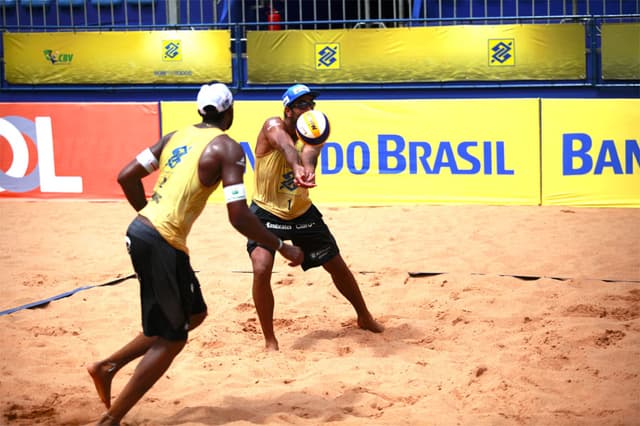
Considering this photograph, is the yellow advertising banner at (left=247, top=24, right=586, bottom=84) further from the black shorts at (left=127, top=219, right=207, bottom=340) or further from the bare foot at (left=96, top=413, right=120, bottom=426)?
the bare foot at (left=96, top=413, right=120, bottom=426)

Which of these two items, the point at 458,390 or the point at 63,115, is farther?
the point at 63,115

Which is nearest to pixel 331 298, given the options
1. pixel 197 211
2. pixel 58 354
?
pixel 58 354

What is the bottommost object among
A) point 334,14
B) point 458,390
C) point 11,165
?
point 458,390

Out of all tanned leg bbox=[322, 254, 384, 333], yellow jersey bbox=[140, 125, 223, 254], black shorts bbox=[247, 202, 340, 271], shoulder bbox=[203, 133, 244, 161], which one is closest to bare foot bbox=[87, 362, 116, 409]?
yellow jersey bbox=[140, 125, 223, 254]

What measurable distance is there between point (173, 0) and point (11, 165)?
4.34 meters

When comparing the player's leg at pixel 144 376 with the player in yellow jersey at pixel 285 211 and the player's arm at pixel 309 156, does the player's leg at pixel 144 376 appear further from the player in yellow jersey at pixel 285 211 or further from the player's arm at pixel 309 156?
the player's arm at pixel 309 156

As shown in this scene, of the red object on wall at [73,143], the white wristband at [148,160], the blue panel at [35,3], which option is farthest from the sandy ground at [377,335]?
the blue panel at [35,3]

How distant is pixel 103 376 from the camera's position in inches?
180

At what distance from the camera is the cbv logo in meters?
12.1

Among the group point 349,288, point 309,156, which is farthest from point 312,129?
point 349,288

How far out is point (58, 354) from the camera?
5762 mm

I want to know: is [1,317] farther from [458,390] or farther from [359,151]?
[359,151]

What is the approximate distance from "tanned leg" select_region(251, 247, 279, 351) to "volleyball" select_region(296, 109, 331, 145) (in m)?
0.81

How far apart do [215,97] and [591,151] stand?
7707 millimetres
